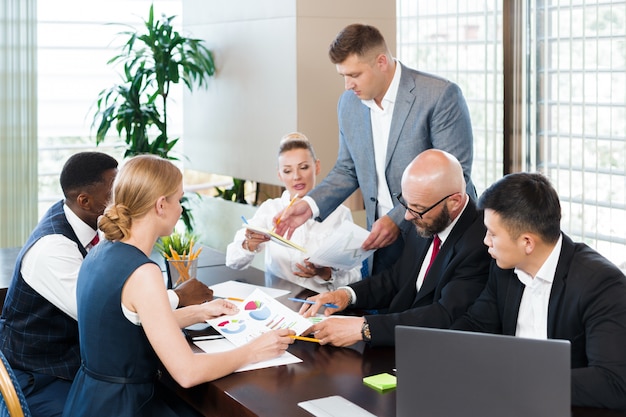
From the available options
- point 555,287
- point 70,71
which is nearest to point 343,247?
point 555,287

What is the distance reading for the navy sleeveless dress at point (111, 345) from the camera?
91.7 inches

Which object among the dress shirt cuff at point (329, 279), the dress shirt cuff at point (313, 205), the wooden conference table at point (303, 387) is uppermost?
the dress shirt cuff at point (313, 205)

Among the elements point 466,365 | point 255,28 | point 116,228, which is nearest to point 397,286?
point 116,228

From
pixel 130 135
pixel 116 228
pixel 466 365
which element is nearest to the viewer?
pixel 466 365

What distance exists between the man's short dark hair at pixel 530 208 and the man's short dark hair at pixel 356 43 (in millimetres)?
1331

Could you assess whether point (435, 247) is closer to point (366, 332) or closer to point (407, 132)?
point (366, 332)

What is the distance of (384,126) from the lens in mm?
3602

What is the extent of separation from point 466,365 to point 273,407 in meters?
0.59

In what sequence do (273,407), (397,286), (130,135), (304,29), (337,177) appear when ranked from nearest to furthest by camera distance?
(273,407), (397,286), (337,177), (304,29), (130,135)

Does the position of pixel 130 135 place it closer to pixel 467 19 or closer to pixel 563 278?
pixel 467 19

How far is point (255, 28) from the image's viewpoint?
545cm

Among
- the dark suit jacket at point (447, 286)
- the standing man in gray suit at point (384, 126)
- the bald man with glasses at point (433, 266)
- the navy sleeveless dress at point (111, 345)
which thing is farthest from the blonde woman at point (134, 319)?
the standing man in gray suit at point (384, 126)

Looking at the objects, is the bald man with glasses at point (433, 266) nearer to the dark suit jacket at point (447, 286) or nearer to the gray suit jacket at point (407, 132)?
the dark suit jacket at point (447, 286)

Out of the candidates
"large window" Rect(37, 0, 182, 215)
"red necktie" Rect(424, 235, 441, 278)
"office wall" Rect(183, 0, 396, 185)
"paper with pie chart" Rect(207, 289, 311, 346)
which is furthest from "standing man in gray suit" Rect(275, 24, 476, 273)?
"large window" Rect(37, 0, 182, 215)
